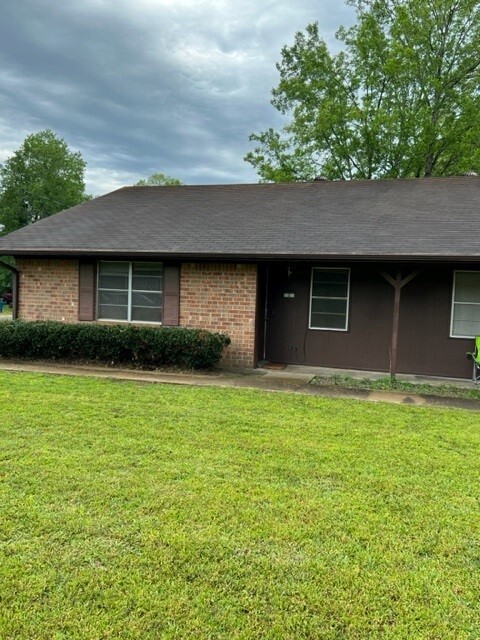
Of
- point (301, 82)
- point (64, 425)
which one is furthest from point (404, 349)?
point (301, 82)

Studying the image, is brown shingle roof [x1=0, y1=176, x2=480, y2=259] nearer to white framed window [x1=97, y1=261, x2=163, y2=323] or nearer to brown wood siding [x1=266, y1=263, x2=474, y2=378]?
white framed window [x1=97, y1=261, x2=163, y2=323]

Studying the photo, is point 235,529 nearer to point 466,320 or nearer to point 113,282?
point 466,320

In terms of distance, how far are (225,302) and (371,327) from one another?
2972 mm

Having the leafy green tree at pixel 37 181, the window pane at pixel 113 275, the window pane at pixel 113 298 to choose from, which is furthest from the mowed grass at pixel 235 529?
the leafy green tree at pixel 37 181

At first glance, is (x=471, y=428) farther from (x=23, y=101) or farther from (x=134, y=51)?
(x=23, y=101)

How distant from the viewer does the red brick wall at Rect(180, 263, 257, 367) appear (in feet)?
30.1

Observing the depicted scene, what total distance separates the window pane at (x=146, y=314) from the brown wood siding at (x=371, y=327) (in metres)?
2.36

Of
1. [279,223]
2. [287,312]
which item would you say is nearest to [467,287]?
[287,312]

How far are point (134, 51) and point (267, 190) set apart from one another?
5.44 m

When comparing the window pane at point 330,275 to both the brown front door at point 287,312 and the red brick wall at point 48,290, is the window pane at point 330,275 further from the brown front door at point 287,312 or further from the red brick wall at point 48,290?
the red brick wall at point 48,290

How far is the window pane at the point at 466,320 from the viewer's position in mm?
8859

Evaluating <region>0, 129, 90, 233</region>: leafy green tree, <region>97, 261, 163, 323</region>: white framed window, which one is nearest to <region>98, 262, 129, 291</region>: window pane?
<region>97, 261, 163, 323</region>: white framed window

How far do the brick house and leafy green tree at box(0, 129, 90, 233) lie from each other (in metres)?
35.6

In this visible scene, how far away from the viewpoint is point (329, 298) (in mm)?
Answer: 9602
